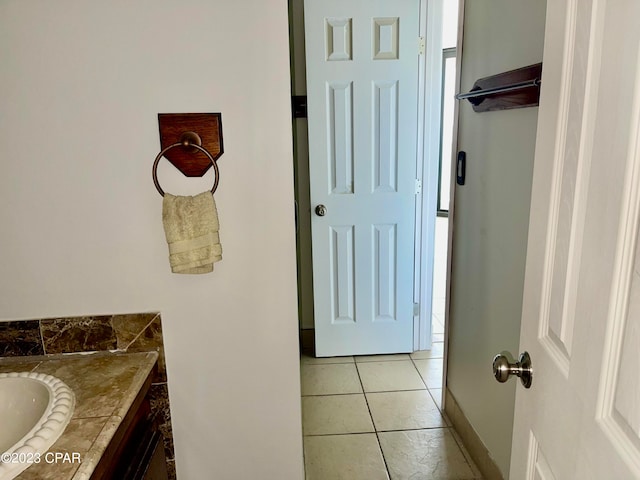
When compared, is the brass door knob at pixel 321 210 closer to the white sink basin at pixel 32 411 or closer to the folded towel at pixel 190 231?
the folded towel at pixel 190 231

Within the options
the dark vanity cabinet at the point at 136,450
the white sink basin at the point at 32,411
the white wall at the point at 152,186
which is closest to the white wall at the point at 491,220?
the white wall at the point at 152,186

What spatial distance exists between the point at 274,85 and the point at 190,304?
655mm

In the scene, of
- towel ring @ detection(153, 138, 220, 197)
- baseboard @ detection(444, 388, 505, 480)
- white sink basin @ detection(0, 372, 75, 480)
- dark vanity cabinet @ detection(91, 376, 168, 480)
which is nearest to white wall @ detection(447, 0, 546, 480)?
baseboard @ detection(444, 388, 505, 480)

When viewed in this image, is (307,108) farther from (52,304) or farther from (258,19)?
(52,304)

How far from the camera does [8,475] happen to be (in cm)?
82

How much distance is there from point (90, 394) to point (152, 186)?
1.77ft

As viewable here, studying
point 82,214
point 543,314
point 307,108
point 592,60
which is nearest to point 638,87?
point 592,60

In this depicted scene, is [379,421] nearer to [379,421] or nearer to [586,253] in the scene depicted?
[379,421]

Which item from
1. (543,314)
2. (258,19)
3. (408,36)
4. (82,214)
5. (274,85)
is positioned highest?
(408,36)

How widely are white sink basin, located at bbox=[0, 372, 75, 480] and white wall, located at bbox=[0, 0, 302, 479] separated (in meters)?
0.27

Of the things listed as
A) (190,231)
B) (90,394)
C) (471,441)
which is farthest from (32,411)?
(471,441)

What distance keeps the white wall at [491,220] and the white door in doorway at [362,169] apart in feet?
1.99

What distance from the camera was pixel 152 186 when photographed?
1283 mm

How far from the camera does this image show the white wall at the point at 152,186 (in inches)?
47.1
